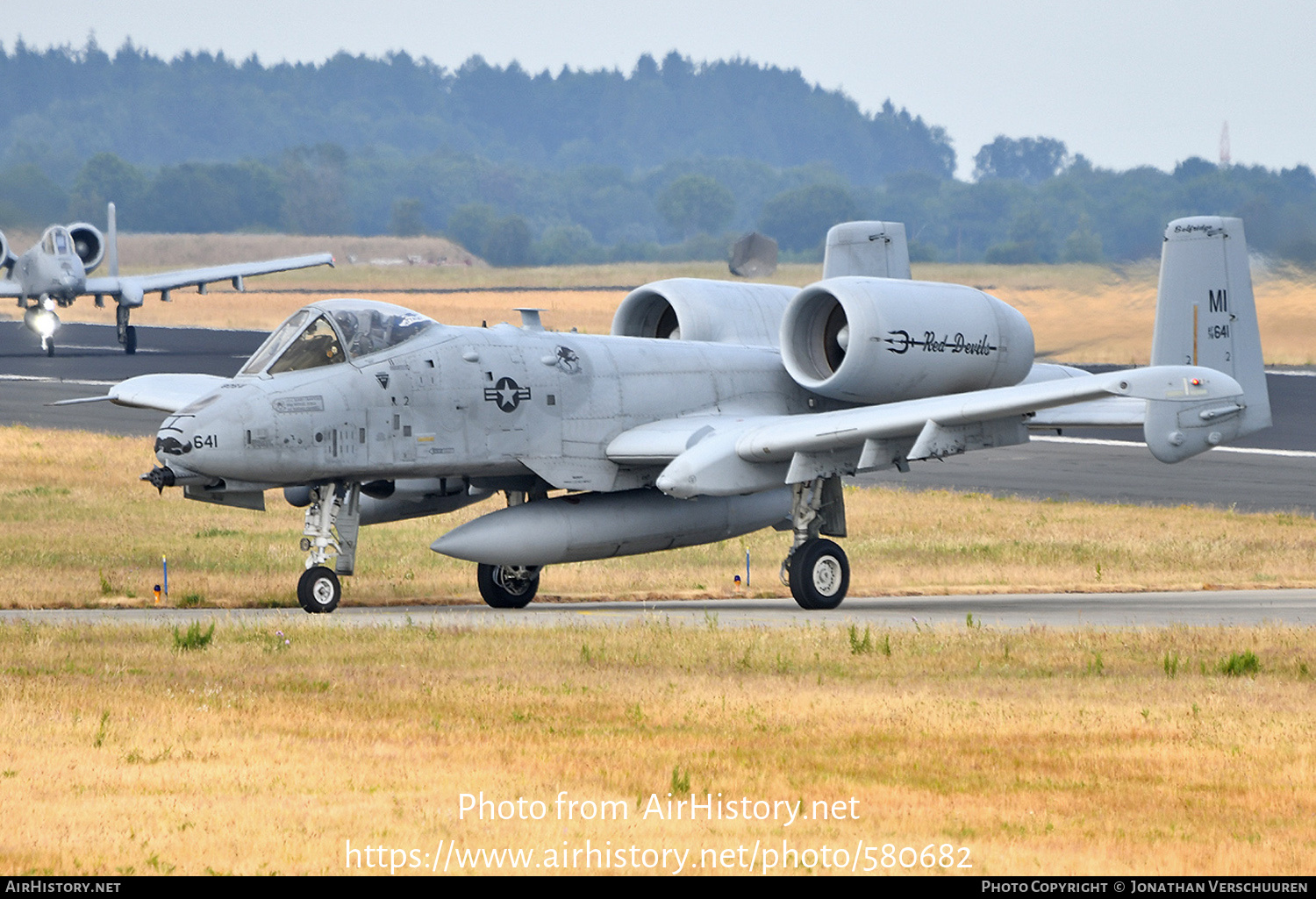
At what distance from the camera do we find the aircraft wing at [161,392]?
68.4 ft

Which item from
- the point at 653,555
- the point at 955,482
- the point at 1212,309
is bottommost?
the point at 653,555

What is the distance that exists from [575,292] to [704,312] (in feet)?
239

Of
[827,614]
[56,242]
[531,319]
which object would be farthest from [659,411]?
[56,242]

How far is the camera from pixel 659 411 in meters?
20.1

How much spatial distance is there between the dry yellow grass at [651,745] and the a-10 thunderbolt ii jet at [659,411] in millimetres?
2768

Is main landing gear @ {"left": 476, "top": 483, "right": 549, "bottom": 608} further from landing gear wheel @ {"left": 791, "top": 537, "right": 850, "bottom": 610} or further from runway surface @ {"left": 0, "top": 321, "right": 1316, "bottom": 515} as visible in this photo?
runway surface @ {"left": 0, "top": 321, "right": 1316, "bottom": 515}

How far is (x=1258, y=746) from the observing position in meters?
10.1

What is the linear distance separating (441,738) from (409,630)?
510cm

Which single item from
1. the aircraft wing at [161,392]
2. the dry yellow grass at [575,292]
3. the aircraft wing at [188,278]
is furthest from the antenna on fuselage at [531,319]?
the aircraft wing at [188,278]

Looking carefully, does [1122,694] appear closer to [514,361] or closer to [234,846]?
[234,846]

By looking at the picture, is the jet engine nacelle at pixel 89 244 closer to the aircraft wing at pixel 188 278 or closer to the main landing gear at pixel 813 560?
the aircraft wing at pixel 188 278

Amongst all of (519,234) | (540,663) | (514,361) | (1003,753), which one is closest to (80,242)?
(514,361)

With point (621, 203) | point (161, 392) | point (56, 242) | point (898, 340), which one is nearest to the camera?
point (898, 340)

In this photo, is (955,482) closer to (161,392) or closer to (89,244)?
(161,392)
